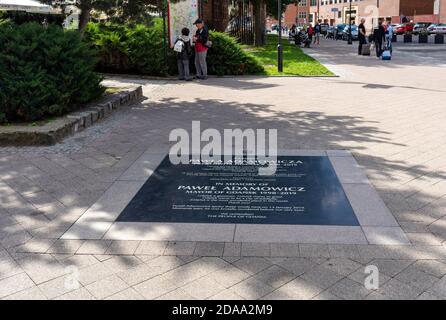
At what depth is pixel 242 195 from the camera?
5.39 metres

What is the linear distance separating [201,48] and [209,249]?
11.9 meters

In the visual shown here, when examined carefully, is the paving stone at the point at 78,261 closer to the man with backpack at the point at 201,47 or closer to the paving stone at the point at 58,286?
the paving stone at the point at 58,286

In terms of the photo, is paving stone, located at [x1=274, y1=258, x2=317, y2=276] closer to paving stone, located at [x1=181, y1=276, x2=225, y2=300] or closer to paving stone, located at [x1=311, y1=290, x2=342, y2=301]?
paving stone, located at [x1=311, y1=290, x2=342, y2=301]

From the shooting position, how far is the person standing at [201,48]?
15047mm

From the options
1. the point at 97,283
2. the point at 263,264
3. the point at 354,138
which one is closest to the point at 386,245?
the point at 263,264

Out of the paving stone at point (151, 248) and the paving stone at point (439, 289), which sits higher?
the paving stone at point (151, 248)

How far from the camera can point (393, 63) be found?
2077cm

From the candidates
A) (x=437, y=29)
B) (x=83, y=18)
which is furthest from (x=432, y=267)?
(x=437, y=29)

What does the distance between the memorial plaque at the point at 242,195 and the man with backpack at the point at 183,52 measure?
29.9 feet

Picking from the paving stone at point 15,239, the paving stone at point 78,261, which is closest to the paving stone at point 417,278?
the paving stone at point 78,261

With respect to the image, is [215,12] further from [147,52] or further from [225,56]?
[147,52]

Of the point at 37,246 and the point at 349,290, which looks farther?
the point at 37,246

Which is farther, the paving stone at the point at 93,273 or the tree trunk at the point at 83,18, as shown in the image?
the tree trunk at the point at 83,18

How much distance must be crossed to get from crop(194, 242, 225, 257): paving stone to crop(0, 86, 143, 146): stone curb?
4.26 meters
